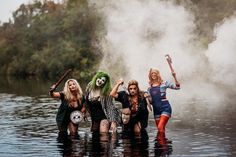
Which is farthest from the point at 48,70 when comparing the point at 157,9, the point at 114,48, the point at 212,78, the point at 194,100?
the point at 194,100

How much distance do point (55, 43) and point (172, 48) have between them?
54.4 m

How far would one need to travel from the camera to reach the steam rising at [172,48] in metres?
41.8

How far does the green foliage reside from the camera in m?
87.9

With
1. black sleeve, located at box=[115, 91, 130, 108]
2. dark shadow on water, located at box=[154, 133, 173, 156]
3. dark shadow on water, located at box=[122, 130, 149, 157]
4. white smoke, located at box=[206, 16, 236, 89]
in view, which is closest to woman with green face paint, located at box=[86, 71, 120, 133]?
black sleeve, located at box=[115, 91, 130, 108]

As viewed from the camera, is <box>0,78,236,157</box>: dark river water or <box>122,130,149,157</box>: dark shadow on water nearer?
<box>122,130,149,157</box>: dark shadow on water

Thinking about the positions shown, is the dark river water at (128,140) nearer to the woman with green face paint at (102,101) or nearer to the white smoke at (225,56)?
the woman with green face paint at (102,101)

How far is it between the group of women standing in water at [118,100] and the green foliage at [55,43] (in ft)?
187

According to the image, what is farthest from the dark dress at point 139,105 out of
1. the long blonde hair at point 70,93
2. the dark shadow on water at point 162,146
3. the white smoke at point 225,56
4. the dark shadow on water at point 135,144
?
the white smoke at point 225,56

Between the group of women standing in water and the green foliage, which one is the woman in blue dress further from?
the green foliage

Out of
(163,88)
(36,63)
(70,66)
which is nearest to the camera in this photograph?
(163,88)

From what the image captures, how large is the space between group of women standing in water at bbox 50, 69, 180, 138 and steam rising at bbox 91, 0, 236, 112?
18408 millimetres

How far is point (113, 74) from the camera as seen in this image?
187 feet

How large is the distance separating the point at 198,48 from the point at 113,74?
10405mm

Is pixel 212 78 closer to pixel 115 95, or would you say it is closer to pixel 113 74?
pixel 113 74
